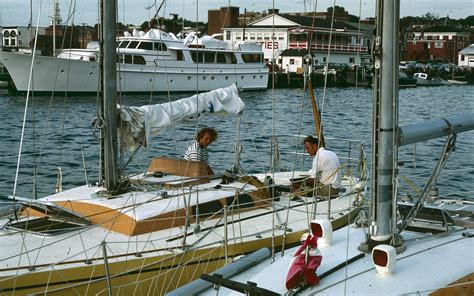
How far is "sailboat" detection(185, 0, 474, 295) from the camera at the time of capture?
6.30 m

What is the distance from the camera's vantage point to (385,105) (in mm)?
6758

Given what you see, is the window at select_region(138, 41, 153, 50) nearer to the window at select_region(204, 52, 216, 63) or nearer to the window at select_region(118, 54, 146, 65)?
the window at select_region(118, 54, 146, 65)

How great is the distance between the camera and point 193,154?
12.2 metres

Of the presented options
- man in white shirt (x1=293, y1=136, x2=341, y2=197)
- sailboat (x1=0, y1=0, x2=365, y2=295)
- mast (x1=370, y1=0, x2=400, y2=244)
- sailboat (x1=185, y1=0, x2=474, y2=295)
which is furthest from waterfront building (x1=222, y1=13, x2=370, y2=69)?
mast (x1=370, y1=0, x2=400, y2=244)

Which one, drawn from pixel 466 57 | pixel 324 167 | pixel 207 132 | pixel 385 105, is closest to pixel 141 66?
pixel 207 132

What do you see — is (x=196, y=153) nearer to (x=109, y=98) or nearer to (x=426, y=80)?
(x=109, y=98)

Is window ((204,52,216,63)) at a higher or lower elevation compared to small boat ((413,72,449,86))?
higher

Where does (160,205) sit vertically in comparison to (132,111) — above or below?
below

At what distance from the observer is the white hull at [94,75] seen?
49.7 metres

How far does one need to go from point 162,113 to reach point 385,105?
576 cm

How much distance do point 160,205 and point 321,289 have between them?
428 centimetres

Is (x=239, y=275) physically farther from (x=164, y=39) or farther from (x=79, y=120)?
(x=164, y=39)

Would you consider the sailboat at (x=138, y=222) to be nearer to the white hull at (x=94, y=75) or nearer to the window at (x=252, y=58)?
the white hull at (x=94, y=75)

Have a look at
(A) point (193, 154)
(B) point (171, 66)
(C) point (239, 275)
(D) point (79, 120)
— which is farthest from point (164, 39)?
(C) point (239, 275)
